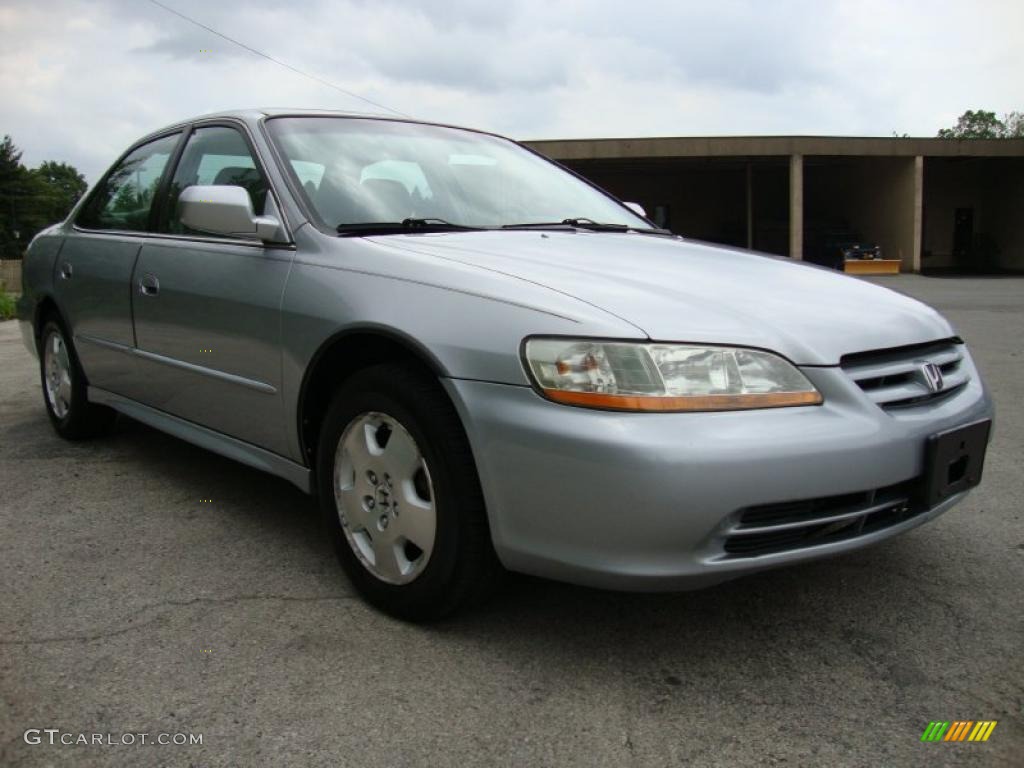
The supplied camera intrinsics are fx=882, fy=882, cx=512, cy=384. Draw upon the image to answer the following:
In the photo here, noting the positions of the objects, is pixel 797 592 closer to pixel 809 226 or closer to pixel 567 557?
pixel 567 557

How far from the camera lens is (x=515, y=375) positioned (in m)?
2.10

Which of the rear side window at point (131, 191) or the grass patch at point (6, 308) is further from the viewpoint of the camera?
the grass patch at point (6, 308)

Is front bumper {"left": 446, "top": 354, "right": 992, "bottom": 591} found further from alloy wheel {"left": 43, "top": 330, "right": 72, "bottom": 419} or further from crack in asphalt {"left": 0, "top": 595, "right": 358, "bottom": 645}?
alloy wheel {"left": 43, "top": 330, "right": 72, "bottom": 419}

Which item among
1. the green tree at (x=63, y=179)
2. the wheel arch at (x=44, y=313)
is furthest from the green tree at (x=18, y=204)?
the wheel arch at (x=44, y=313)

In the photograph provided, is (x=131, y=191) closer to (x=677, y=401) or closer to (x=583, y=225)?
(x=583, y=225)

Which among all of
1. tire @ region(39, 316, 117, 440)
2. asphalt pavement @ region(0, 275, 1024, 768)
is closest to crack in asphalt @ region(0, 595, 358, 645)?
asphalt pavement @ region(0, 275, 1024, 768)

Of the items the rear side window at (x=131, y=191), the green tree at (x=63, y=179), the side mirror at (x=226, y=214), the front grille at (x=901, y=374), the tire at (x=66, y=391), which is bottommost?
the tire at (x=66, y=391)

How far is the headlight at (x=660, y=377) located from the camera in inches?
78.9

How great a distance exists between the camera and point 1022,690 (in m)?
2.08

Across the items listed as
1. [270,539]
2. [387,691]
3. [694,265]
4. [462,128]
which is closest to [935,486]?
[694,265]

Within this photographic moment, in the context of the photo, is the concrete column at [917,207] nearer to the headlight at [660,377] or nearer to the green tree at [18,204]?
the headlight at [660,377]

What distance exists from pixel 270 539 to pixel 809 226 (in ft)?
109

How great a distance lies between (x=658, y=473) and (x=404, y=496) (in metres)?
0.76

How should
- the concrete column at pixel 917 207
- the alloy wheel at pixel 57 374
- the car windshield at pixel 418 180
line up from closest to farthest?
the car windshield at pixel 418 180, the alloy wheel at pixel 57 374, the concrete column at pixel 917 207
